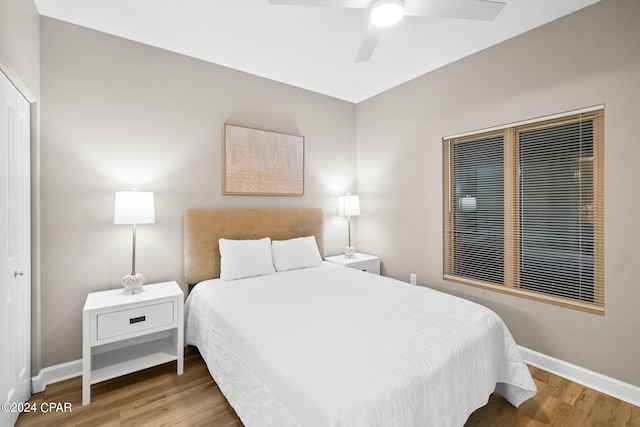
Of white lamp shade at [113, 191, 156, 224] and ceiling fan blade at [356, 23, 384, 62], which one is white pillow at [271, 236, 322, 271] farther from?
ceiling fan blade at [356, 23, 384, 62]

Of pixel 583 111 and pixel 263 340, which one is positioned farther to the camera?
pixel 583 111

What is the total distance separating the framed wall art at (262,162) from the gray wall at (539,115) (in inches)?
46.1

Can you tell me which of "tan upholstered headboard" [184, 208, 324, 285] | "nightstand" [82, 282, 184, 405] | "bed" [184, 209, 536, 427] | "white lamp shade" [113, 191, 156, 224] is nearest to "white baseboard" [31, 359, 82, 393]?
"nightstand" [82, 282, 184, 405]

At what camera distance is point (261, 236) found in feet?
10.5

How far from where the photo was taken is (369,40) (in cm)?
212

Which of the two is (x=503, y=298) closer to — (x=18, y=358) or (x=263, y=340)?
(x=263, y=340)

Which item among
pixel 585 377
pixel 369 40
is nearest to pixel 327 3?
pixel 369 40

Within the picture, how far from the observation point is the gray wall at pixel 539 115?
80.4 inches

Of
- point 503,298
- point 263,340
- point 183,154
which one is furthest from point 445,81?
point 263,340

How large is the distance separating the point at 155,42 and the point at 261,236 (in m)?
2.03

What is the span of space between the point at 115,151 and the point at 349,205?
2.54m

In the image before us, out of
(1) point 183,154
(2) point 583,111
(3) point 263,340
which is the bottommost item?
(3) point 263,340

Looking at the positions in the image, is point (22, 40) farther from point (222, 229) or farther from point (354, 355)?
point (354, 355)

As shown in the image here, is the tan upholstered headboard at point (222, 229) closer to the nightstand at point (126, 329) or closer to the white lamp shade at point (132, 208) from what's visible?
the nightstand at point (126, 329)
